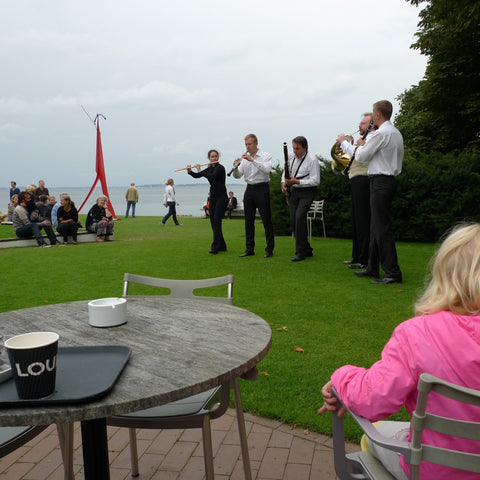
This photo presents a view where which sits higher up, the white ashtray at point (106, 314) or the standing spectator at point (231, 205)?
the white ashtray at point (106, 314)

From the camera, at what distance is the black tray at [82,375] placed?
109 cm

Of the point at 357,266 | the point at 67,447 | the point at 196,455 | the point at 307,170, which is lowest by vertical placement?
the point at 196,455

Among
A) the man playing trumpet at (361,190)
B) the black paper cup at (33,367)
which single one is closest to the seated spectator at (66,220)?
the man playing trumpet at (361,190)

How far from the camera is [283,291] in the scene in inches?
231

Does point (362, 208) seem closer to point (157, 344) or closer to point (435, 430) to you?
point (157, 344)

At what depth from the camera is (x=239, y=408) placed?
212cm

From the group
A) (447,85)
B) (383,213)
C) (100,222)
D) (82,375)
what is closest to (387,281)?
(383,213)

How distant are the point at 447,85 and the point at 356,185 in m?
10.9

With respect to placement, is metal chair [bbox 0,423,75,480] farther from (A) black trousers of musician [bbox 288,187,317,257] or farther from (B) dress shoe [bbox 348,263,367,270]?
(A) black trousers of musician [bbox 288,187,317,257]

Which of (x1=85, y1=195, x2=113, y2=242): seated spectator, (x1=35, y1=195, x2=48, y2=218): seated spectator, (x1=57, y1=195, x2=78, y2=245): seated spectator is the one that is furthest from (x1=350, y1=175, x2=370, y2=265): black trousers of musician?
(x1=35, y1=195, x2=48, y2=218): seated spectator

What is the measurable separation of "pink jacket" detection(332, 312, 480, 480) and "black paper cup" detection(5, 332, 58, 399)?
81 cm

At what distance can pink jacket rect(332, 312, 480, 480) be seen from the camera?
113 cm

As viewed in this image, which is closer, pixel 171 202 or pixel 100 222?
pixel 100 222

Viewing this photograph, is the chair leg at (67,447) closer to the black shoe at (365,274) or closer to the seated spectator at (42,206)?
the black shoe at (365,274)
